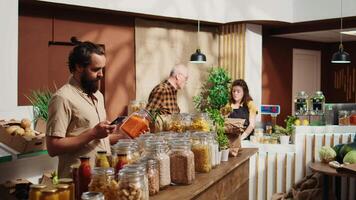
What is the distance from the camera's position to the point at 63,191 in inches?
63.2

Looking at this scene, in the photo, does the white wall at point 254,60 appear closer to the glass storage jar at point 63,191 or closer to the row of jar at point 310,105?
the row of jar at point 310,105

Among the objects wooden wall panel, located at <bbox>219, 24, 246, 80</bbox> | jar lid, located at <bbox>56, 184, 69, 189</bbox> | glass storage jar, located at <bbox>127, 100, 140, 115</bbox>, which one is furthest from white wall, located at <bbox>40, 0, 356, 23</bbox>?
jar lid, located at <bbox>56, 184, 69, 189</bbox>

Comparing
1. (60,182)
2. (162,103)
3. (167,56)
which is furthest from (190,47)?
(60,182)

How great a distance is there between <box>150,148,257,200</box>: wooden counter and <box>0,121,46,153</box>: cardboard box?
49.4 inches

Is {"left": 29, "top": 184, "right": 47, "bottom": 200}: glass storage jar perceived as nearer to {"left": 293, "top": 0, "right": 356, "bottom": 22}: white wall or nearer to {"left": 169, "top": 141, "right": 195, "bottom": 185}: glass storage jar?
{"left": 169, "top": 141, "right": 195, "bottom": 185}: glass storage jar

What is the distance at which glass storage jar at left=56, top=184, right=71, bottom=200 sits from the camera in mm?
1599

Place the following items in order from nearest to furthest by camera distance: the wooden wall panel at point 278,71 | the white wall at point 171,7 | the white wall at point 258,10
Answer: the white wall at point 171,7 → the white wall at point 258,10 → the wooden wall panel at point 278,71

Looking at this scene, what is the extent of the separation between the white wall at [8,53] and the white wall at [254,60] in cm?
444

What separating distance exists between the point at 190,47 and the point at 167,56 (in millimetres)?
575

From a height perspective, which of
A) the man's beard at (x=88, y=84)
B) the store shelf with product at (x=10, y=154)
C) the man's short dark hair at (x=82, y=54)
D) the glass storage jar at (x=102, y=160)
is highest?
the man's short dark hair at (x=82, y=54)

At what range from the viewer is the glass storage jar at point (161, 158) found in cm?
212

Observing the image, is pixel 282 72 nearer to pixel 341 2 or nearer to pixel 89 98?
pixel 341 2

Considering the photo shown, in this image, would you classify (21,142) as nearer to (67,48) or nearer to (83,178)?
(83,178)

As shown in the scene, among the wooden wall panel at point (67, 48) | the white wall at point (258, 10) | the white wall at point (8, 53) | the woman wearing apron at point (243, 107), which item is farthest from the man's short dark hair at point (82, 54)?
the white wall at point (258, 10)
